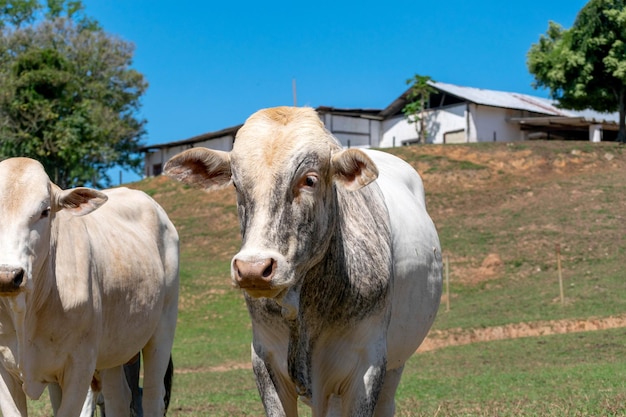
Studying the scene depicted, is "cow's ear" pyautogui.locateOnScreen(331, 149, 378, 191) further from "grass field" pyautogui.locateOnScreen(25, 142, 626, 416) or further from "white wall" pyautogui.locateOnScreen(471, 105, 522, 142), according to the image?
"white wall" pyautogui.locateOnScreen(471, 105, 522, 142)

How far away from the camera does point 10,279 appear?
5.35m

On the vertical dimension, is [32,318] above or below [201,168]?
below

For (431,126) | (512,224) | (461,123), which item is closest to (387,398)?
(512,224)

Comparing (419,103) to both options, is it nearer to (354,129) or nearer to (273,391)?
(354,129)

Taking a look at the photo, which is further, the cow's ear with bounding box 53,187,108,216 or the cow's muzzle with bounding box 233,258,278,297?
the cow's ear with bounding box 53,187,108,216

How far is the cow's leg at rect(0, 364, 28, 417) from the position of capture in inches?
245

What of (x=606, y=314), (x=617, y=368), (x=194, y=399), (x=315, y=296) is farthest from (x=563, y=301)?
(x=315, y=296)

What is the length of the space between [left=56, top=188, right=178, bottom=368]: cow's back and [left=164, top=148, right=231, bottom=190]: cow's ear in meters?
2.33

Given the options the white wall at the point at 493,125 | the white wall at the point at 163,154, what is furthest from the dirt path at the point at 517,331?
the white wall at the point at 163,154

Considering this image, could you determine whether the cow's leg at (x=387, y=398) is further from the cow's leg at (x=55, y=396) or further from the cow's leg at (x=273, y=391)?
the cow's leg at (x=55, y=396)

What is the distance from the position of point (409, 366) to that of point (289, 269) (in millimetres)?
14114

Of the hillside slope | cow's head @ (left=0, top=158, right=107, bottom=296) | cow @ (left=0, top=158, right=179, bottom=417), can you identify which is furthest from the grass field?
cow's head @ (left=0, top=158, right=107, bottom=296)

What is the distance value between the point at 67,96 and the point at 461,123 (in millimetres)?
21343

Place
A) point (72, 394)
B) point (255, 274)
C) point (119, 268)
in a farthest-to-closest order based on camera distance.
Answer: point (119, 268), point (72, 394), point (255, 274)
